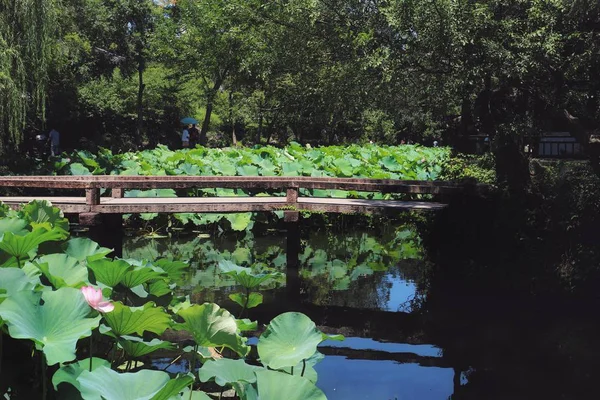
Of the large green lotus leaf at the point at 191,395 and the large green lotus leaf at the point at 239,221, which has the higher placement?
the large green lotus leaf at the point at 191,395

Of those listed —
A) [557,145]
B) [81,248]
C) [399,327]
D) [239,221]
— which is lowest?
[399,327]

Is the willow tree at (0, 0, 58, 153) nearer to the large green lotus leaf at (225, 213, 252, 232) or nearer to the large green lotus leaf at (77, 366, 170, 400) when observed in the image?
the large green lotus leaf at (225, 213, 252, 232)

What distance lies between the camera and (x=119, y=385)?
213 centimetres

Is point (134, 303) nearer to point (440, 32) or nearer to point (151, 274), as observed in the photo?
point (151, 274)

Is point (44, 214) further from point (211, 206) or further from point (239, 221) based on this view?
point (239, 221)

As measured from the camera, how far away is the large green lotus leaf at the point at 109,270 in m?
3.20

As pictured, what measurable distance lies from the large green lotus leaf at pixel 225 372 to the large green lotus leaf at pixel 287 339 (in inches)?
4.4

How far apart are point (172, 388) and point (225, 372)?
0.55m

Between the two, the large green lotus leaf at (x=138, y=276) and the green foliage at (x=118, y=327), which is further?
the large green lotus leaf at (x=138, y=276)

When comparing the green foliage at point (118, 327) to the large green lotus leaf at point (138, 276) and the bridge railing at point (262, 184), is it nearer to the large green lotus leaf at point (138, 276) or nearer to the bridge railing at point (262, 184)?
the large green lotus leaf at point (138, 276)

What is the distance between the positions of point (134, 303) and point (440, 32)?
17.8ft

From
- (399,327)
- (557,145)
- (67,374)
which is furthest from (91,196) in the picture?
(557,145)

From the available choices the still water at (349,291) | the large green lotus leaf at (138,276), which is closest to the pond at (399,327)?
the still water at (349,291)

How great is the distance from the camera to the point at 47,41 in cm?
1249
